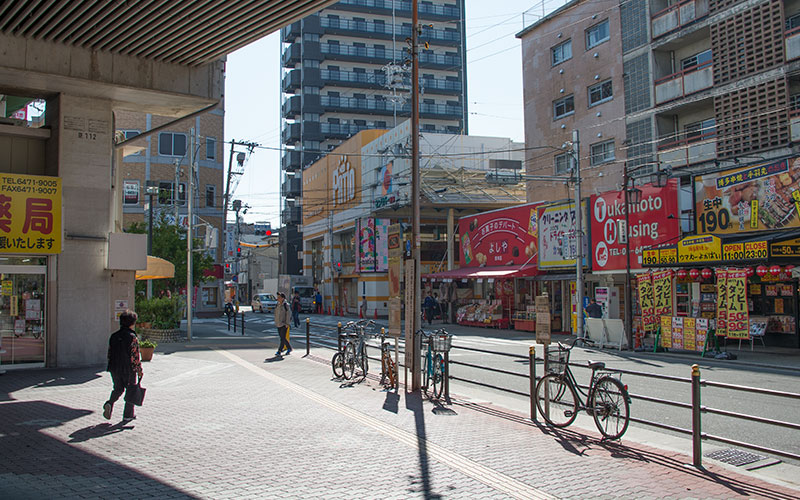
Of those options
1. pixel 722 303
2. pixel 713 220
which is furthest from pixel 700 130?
pixel 722 303

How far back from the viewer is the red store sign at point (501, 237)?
3128cm

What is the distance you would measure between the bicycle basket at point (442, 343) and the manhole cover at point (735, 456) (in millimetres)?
4451

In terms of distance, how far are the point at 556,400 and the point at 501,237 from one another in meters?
25.5

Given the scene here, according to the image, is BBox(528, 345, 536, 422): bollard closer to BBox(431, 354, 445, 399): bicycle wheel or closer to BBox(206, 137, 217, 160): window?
BBox(431, 354, 445, 399): bicycle wheel

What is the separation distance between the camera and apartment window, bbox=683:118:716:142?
25625 millimetres

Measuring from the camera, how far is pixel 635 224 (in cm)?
2462

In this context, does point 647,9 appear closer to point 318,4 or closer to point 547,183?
point 547,183

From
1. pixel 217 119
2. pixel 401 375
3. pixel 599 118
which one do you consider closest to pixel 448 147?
pixel 599 118

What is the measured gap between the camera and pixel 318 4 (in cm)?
1184

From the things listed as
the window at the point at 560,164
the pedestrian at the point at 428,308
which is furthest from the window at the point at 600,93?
the pedestrian at the point at 428,308

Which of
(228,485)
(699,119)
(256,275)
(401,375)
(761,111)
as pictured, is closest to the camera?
(228,485)

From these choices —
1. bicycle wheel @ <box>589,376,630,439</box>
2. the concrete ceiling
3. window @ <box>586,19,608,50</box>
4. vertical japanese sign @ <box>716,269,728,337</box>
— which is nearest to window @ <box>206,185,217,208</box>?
window @ <box>586,19,608,50</box>

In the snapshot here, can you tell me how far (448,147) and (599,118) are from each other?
13.9 m

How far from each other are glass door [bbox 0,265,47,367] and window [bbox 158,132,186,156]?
30441 millimetres
